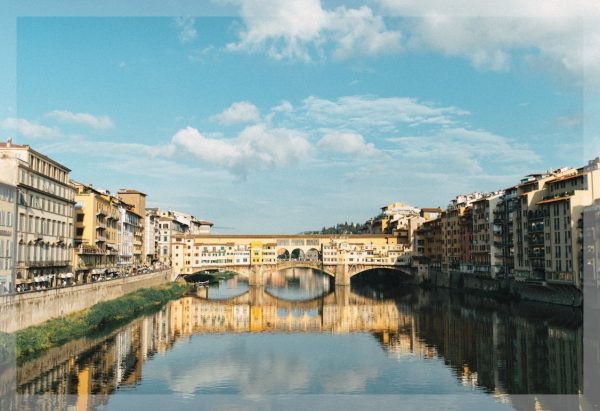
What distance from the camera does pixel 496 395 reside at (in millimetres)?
25500

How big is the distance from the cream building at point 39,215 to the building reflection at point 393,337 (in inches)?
269

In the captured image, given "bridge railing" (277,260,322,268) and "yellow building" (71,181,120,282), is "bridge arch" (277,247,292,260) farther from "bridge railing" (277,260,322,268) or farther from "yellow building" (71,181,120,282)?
"yellow building" (71,181,120,282)

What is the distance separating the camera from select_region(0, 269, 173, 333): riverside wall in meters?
29.1

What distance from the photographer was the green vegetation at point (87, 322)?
1183 inches

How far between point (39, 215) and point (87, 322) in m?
8.11

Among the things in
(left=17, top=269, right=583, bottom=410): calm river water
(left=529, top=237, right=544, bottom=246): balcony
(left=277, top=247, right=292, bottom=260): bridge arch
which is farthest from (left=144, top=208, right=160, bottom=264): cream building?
(left=529, top=237, right=544, bottom=246): balcony

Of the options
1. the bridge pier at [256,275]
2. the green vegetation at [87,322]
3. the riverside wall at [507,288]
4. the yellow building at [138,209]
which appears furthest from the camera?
the bridge pier at [256,275]

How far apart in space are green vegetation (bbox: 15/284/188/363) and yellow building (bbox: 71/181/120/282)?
174 inches

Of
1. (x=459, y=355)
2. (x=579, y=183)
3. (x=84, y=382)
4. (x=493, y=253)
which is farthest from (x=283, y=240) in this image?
(x=84, y=382)

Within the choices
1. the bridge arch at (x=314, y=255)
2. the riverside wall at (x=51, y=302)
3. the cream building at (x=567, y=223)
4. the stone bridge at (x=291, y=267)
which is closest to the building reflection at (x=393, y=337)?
the riverside wall at (x=51, y=302)

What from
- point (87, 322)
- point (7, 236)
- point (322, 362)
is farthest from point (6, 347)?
point (322, 362)

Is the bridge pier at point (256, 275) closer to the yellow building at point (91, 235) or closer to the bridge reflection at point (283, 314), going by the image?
the bridge reflection at point (283, 314)

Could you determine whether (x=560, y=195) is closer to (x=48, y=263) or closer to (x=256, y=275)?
(x=48, y=263)

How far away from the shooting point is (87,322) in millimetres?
38719
